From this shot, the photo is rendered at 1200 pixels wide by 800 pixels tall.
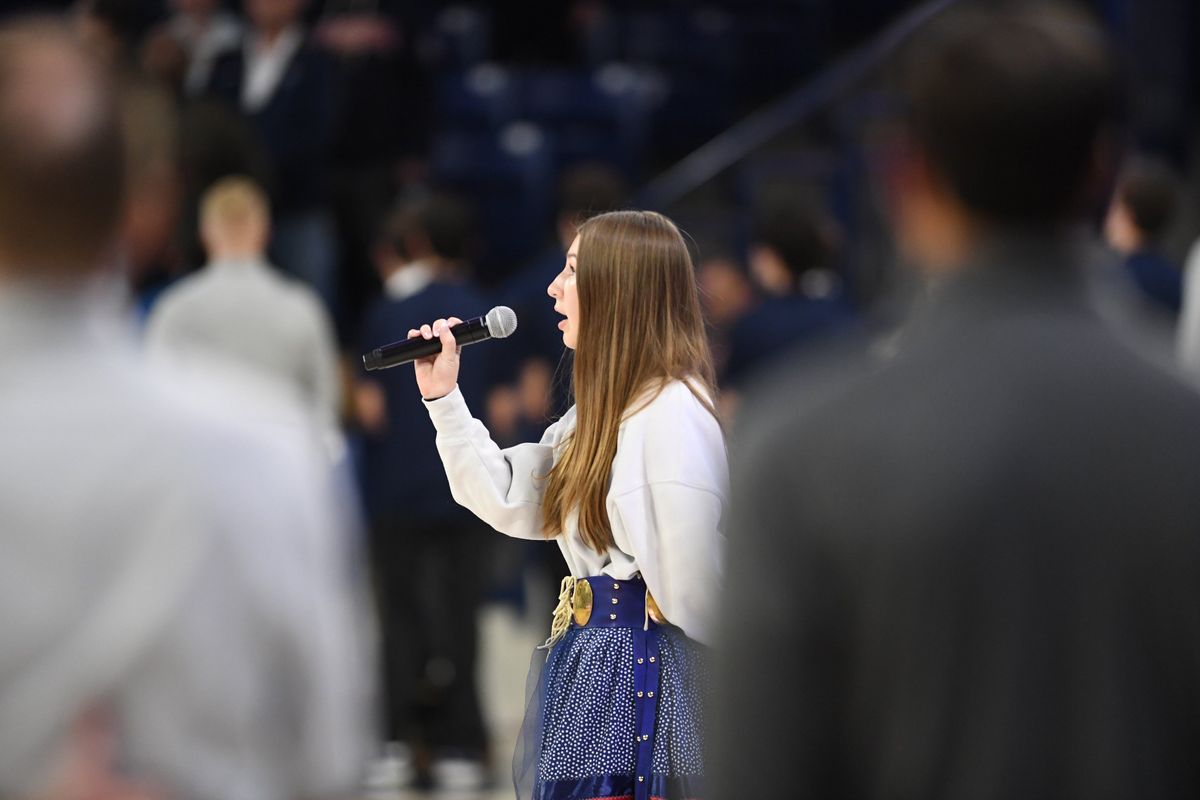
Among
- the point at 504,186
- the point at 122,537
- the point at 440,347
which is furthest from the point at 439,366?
the point at 504,186

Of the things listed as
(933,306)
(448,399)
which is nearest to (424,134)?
(448,399)

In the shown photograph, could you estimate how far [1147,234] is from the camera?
18.2ft

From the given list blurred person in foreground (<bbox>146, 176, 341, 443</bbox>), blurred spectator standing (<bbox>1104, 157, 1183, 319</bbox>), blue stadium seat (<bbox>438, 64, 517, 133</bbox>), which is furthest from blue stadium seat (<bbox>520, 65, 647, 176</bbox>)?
blurred person in foreground (<bbox>146, 176, 341, 443</bbox>)

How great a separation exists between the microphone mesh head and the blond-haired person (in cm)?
8

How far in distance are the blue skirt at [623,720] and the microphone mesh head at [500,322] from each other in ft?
1.75

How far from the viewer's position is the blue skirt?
10.2 feet

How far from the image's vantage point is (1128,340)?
1.54 meters

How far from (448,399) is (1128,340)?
6.03 feet

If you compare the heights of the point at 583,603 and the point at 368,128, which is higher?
the point at 368,128

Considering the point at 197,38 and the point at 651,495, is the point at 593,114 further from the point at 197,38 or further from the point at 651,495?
the point at 651,495

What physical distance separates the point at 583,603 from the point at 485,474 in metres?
0.28

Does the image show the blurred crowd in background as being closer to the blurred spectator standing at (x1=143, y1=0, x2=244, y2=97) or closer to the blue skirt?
the blurred spectator standing at (x1=143, y1=0, x2=244, y2=97)

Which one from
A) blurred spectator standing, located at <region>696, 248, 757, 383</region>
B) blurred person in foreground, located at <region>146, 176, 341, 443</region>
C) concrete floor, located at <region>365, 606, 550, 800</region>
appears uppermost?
blurred spectator standing, located at <region>696, 248, 757, 383</region>

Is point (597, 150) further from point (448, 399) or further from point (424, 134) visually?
point (448, 399)
